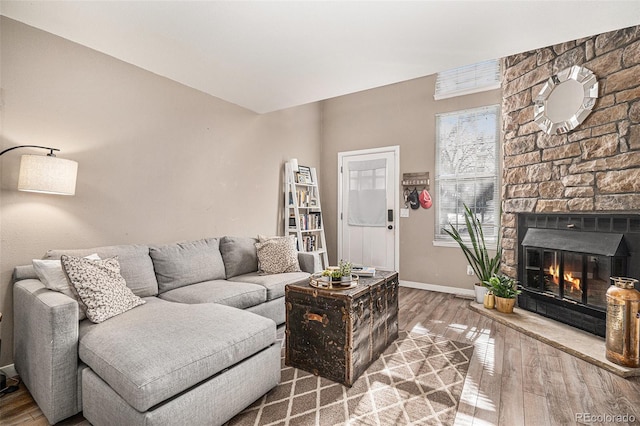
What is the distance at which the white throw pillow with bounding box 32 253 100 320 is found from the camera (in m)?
1.91

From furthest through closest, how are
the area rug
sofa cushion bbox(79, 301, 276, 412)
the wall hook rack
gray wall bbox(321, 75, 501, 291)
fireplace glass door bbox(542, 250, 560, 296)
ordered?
the wall hook rack < gray wall bbox(321, 75, 501, 291) < fireplace glass door bbox(542, 250, 560, 296) < the area rug < sofa cushion bbox(79, 301, 276, 412)

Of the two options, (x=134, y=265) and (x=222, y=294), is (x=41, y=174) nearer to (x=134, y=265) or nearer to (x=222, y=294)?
(x=134, y=265)

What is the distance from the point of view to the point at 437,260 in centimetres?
447

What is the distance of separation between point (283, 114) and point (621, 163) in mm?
3875

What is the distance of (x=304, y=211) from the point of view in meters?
5.00

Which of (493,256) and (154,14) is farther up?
(154,14)

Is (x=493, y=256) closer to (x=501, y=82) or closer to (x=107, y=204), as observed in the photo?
(x=501, y=82)

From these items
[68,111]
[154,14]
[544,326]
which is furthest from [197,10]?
[544,326]

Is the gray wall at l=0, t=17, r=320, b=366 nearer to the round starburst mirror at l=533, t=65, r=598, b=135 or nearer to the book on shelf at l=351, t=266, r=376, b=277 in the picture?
the book on shelf at l=351, t=266, r=376, b=277

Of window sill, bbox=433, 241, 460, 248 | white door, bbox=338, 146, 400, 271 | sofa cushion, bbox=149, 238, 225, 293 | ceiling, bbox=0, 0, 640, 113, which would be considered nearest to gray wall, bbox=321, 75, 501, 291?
window sill, bbox=433, 241, 460, 248

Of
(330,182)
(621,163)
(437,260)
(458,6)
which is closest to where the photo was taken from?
(458,6)

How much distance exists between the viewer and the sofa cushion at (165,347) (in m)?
1.38

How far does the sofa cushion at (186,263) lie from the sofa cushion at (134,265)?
0.08m

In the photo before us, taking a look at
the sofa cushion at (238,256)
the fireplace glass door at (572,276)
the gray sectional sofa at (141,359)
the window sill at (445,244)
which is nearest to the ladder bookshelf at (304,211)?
the sofa cushion at (238,256)
